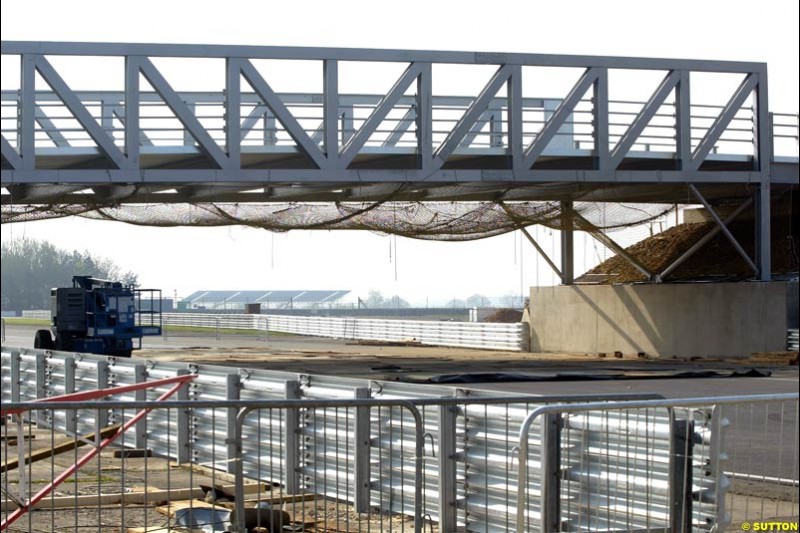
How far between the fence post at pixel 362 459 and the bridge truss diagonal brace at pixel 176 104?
1936 cm

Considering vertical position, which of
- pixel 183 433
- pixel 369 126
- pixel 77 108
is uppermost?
pixel 77 108

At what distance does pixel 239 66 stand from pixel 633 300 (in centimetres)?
1590

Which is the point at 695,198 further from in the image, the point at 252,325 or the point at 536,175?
the point at 252,325

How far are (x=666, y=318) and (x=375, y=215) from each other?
9.85 meters

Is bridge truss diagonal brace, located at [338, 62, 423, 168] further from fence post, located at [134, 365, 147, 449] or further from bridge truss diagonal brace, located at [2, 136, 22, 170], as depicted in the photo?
fence post, located at [134, 365, 147, 449]

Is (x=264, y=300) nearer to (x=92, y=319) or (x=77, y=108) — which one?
(x=92, y=319)

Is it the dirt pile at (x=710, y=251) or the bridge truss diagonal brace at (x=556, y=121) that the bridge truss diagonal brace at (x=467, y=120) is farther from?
the dirt pile at (x=710, y=251)

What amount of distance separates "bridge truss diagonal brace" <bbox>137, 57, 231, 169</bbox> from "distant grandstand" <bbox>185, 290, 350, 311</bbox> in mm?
47154

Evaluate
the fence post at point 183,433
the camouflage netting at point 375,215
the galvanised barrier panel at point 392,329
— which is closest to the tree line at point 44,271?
the camouflage netting at point 375,215

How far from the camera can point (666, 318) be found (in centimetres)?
3697

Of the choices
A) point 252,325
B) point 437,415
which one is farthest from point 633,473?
point 252,325

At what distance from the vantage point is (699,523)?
25.8 ft

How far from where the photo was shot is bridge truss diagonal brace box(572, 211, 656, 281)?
36438 mm

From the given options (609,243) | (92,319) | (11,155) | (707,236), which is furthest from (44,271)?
(707,236)
